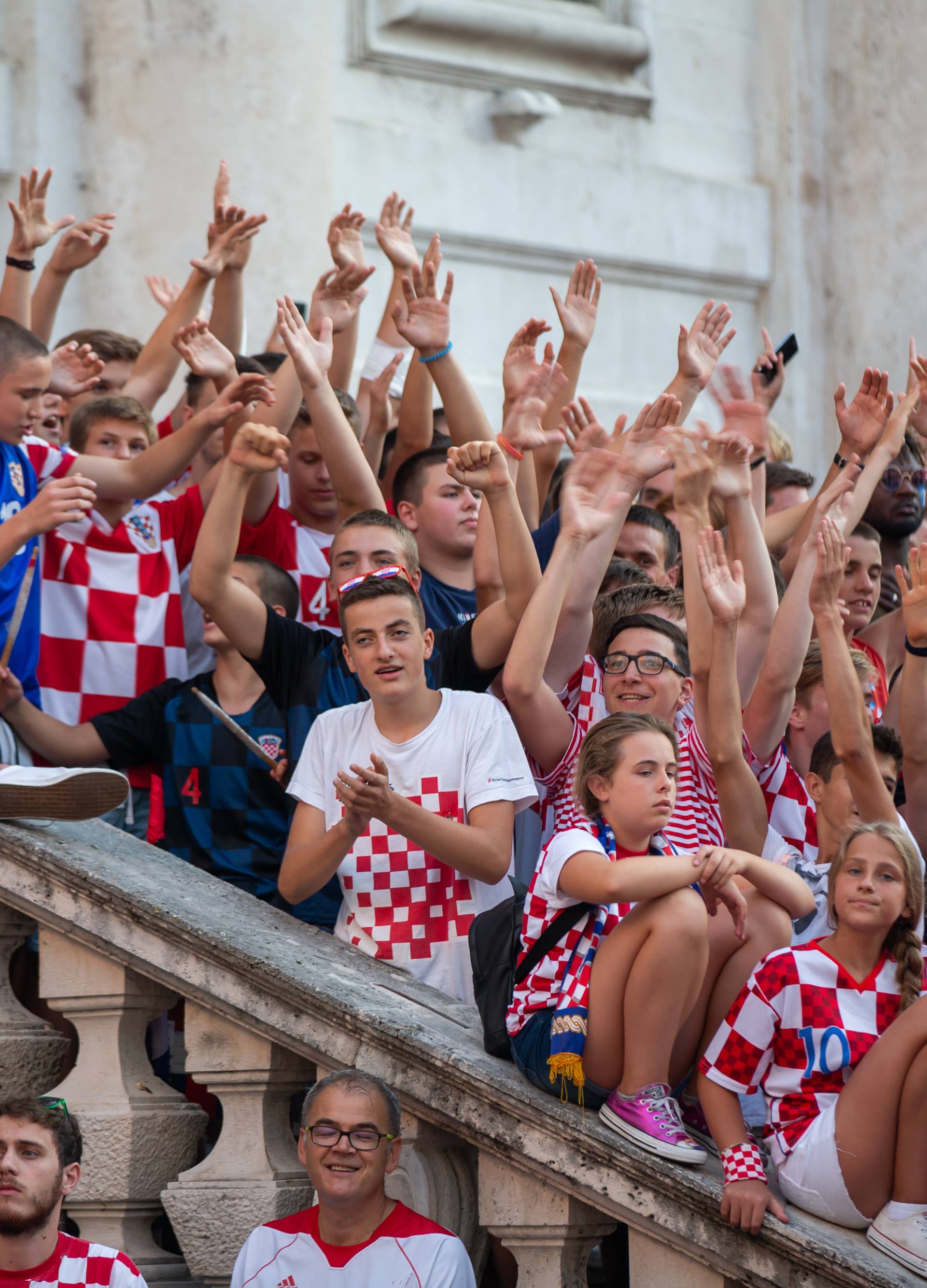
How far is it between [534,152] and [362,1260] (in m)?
7.05

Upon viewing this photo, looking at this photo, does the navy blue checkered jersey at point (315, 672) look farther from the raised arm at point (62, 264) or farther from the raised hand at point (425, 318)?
the raised arm at point (62, 264)

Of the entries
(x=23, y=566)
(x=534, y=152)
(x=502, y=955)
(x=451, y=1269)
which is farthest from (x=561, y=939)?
(x=534, y=152)

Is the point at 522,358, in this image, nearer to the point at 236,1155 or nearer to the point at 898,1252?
the point at 236,1155

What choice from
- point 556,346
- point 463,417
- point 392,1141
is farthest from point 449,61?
point 392,1141

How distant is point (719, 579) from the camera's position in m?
4.21

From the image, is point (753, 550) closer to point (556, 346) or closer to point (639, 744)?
point (639, 744)

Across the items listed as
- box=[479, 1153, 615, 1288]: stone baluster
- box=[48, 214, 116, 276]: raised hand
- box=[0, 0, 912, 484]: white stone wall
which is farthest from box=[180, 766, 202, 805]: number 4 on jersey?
box=[0, 0, 912, 484]: white stone wall

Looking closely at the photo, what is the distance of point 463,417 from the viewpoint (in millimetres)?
5234

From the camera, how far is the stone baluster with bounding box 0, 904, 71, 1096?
3.72 metres

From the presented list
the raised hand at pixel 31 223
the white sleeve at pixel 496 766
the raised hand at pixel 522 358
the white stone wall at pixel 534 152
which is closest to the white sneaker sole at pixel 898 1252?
the white sleeve at pixel 496 766

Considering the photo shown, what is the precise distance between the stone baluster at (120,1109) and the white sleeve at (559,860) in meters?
0.80

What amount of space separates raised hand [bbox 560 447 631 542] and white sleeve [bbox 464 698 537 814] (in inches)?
20.6

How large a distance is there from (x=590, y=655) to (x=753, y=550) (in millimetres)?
515

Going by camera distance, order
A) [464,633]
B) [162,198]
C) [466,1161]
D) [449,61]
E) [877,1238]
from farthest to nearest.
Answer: [449,61] → [162,198] → [464,633] → [466,1161] → [877,1238]
